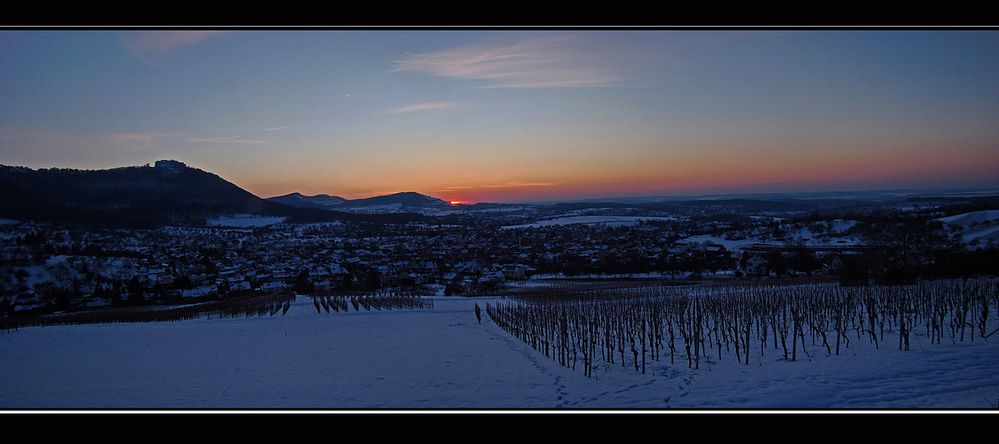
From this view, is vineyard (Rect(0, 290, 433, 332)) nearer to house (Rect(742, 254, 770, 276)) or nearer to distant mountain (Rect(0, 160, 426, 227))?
distant mountain (Rect(0, 160, 426, 227))

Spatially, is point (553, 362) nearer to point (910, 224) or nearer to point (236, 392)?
point (236, 392)

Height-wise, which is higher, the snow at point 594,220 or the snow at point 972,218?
the snow at point 972,218

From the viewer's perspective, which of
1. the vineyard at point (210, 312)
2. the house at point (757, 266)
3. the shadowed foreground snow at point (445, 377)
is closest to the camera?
the shadowed foreground snow at point (445, 377)

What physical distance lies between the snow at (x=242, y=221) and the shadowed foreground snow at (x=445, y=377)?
2805 cm

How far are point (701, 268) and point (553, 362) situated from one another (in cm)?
2173

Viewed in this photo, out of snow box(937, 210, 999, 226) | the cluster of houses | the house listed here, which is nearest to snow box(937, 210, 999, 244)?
snow box(937, 210, 999, 226)

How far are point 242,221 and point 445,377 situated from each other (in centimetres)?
3614

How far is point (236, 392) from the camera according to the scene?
21.5 feet

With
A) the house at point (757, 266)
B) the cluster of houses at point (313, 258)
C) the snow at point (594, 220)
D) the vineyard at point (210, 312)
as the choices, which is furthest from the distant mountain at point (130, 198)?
the house at point (757, 266)

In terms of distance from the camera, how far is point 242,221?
3825 centimetres

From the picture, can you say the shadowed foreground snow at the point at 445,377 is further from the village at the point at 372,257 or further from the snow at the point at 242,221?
the snow at the point at 242,221

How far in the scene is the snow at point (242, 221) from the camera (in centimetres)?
3744

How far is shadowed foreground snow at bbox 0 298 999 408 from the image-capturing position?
527 centimetres
